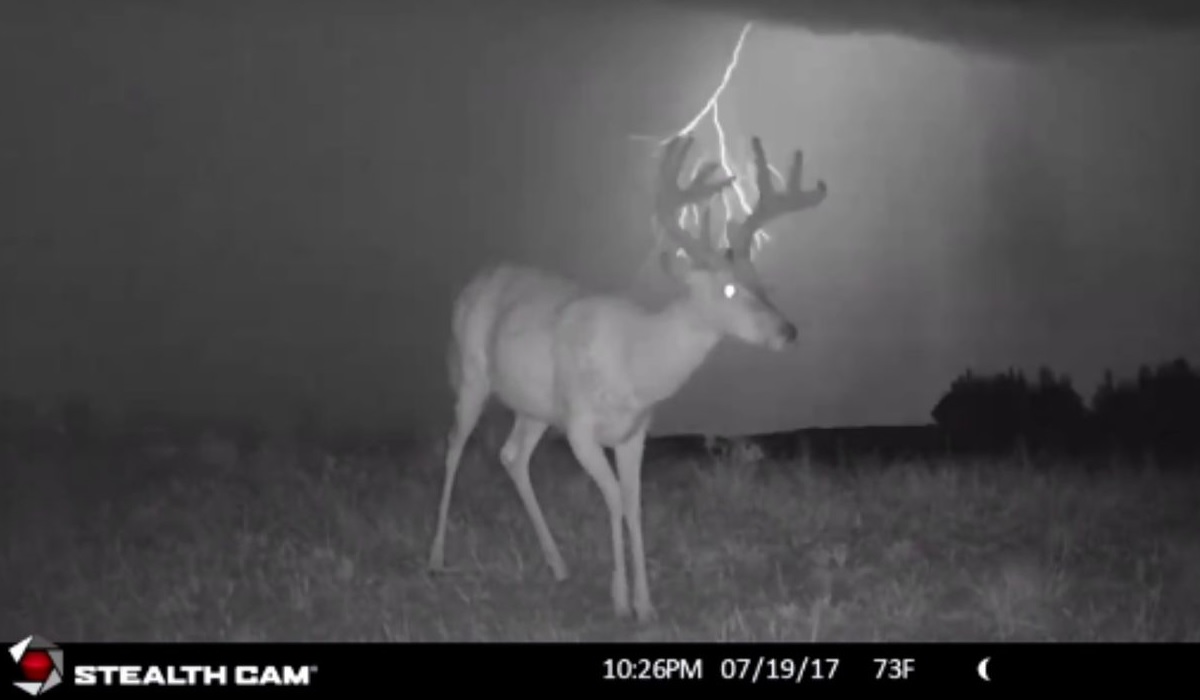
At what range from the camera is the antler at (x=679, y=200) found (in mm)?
5547

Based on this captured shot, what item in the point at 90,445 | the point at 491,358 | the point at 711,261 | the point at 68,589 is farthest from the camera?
the point at 90,445

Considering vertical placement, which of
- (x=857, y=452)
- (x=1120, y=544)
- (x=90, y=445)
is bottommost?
(x=1120, y=544)

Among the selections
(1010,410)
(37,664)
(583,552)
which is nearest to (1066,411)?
(1010,410)

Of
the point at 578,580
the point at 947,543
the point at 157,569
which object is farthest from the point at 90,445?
the point at 947,543

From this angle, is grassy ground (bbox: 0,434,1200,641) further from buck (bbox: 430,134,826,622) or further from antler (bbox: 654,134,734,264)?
antler (bbox: 654,134,734,264)

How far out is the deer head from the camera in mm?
5430

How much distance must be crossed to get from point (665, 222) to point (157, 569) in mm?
3265

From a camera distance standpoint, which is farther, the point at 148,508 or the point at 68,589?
the point at 148,508

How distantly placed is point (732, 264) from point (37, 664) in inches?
131

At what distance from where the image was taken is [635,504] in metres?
5.80

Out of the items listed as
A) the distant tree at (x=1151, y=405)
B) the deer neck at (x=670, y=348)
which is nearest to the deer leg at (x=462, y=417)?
the deer neck at (x=670, y=348)

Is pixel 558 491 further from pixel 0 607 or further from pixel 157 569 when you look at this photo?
pixel 0 607

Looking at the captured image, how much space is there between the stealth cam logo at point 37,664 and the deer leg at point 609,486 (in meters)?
2.39

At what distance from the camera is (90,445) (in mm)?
9031
